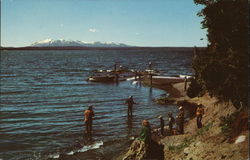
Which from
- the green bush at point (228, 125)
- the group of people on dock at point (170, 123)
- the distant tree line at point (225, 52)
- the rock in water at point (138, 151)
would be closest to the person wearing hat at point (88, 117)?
the group of people on dock at point (170, 123)

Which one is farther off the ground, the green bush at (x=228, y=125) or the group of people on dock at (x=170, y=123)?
the green bush at (x=228, y=125)

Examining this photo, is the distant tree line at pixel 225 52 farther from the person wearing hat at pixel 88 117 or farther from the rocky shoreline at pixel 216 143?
the person wearing hat at pixel 88 117

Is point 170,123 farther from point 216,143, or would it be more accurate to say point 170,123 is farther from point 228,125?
point 216,143

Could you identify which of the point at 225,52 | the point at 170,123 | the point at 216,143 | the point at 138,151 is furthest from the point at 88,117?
the point at 225,52

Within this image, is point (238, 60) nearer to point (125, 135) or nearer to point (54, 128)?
point (125, 135)

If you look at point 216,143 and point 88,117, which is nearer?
point 216,143

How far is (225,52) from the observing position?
550 inches

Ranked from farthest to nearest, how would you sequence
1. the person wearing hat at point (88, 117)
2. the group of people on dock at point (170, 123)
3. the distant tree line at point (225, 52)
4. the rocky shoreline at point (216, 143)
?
the person wearing hat at point (88, 117) → the group of people on dock at point (170, 123) → the distant tree line at point (225, 52) → the rocky shoreline at point (216, 143)

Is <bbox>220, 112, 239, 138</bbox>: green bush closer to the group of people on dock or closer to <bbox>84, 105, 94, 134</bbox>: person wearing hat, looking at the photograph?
the group of people on dock

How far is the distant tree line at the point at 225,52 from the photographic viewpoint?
499 inches

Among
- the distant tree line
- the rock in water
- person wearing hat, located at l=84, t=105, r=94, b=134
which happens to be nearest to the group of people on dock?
person wearing hat, located at l=84, t=105, r=94, b=134

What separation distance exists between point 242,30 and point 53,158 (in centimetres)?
1280

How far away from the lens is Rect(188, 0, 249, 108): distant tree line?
12.7 m

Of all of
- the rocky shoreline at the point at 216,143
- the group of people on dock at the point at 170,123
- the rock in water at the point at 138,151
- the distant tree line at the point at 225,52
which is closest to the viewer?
the rocky shoreline at the point at 216,143
